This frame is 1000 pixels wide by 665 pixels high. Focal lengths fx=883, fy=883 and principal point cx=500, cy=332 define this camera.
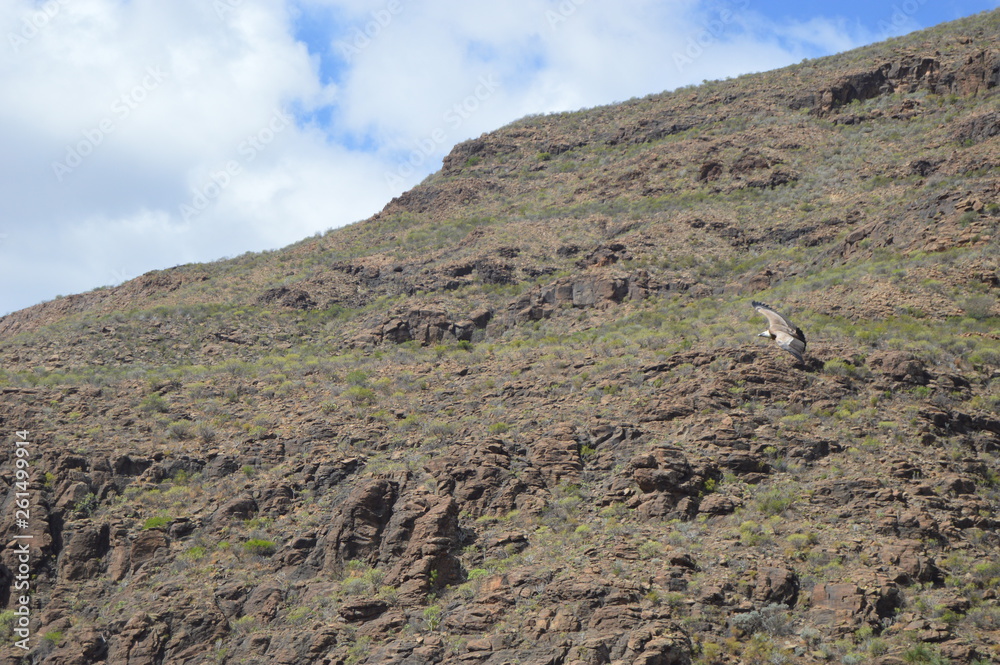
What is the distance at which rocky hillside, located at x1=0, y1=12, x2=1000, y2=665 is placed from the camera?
19.5 meters

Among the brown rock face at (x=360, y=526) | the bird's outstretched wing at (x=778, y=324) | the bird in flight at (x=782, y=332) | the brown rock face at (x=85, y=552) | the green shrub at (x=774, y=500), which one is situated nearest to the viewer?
the bird in flight at (x=782, y=332)

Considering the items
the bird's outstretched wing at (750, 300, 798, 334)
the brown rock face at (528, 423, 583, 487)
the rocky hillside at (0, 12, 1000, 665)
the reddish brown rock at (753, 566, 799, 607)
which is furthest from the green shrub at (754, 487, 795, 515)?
the brown rock face at (528, 423, 583, 487)

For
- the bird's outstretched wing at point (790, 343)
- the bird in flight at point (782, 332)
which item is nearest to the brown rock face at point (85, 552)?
the bird in flight at point (782, 332)

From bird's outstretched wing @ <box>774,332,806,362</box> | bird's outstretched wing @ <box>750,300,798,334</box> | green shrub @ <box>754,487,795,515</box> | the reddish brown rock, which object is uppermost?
bird's outstretched wing @ <box>750,300,798,334</box>

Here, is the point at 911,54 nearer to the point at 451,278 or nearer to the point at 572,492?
the point at 451,278

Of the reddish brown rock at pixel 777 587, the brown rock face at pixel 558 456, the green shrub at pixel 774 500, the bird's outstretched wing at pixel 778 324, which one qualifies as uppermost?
the bird's outstretched wing at pixel 778 324

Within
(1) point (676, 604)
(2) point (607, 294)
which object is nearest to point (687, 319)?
(2) point (607, 294)

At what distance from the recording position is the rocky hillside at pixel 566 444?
19547 millimetres

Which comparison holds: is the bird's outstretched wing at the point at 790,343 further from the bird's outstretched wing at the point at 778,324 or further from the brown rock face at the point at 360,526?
the brown rock face at the point at 360,526

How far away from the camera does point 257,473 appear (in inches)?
1166

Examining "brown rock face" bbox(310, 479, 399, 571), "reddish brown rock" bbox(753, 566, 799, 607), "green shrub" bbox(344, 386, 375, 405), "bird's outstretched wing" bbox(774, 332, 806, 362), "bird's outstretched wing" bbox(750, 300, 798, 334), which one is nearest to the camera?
"reddish brown rock" bbox(753, 566, 799, 607)

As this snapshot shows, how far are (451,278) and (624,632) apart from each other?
3287 cm

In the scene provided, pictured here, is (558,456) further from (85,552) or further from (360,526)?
(85,552)

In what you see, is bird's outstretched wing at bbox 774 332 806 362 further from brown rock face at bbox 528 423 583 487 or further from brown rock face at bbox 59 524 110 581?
brown rock face at bbox 59 524 110 581
